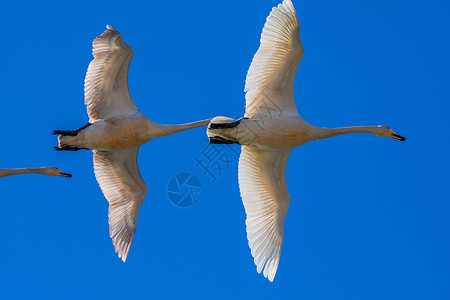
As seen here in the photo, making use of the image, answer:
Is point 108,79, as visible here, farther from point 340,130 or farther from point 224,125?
point 340,130

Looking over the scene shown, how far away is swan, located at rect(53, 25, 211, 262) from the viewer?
2725 cm

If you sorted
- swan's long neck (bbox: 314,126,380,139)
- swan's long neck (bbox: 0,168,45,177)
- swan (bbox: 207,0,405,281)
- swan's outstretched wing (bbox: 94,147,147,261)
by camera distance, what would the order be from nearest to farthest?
1. swan (bbox: 207,0,405,281)
2. swan's long neck (bbox: 314,126,380,139)
3. swan's long neck (bbox: 0,168,45,177)
4. swan's outstretched wing (bbox: 94,147,147,261)

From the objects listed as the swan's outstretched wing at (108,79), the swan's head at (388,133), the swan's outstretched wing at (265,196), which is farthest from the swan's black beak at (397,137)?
the swan's outstretched wing at (108,79)

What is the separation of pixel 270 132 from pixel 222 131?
1.15m

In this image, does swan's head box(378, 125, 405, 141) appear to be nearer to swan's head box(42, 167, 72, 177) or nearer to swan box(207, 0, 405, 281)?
swan box(207, 0, 405, 281)

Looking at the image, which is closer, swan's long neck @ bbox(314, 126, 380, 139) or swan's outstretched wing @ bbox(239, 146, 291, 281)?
swan's long neck @ bbox(314, 126, 380, 139)

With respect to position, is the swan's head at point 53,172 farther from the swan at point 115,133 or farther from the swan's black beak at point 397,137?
the swan's black beak at point 397,137

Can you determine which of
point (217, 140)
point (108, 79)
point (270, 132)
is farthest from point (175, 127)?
point (270, 132)

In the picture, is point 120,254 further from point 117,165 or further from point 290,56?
point 290,56

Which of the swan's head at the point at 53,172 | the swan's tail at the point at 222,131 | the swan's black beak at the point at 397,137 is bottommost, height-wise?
the swan's head at the point at 53,172

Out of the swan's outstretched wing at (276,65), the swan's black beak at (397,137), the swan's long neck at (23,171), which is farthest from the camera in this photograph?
the swan's long neck at (23,171)

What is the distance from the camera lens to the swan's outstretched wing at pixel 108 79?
27047 mm

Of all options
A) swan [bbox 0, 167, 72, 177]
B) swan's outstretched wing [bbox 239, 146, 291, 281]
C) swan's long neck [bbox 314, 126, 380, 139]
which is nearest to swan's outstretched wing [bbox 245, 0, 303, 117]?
swan's long neck [bbox 314, 126, 380, 139]

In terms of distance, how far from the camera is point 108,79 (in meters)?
27.5
